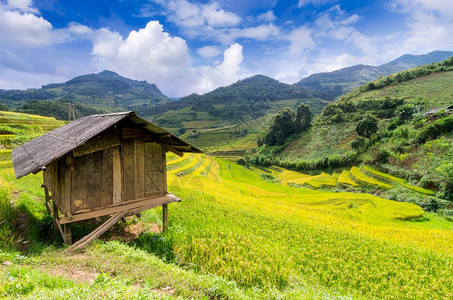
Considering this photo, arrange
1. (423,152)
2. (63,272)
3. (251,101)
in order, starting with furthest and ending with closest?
(251,101)
(423,152)
(63,272)

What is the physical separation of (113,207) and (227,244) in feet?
13.3

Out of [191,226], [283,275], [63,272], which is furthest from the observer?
[191,226]

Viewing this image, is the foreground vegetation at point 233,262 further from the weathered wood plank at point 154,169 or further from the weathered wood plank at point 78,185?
the weathered wood plank at point 154,169

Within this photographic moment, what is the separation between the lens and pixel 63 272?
5.03 m

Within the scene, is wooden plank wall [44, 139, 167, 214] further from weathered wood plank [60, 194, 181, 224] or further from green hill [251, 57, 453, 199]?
green hill [251, 57, 453, 199]

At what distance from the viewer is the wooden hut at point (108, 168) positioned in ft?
22.2

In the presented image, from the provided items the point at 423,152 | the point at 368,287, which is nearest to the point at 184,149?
the point at 368,287

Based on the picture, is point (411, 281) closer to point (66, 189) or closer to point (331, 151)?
point (66, 189)

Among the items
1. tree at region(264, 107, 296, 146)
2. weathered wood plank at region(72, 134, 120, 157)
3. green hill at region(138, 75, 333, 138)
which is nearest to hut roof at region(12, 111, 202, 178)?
weathered wood plank at region(72, 134, 120, 157)

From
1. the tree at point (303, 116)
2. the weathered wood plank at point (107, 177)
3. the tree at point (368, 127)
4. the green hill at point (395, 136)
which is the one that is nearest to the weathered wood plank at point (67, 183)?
the weathered wood plank at point (107, 177)

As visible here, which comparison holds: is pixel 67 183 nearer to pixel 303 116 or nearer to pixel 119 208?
pixel 119 208

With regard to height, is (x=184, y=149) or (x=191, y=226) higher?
(x=184, y=149)

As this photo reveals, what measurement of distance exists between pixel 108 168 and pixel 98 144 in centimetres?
90

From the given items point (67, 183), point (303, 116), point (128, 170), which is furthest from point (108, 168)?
point (303, 116)
